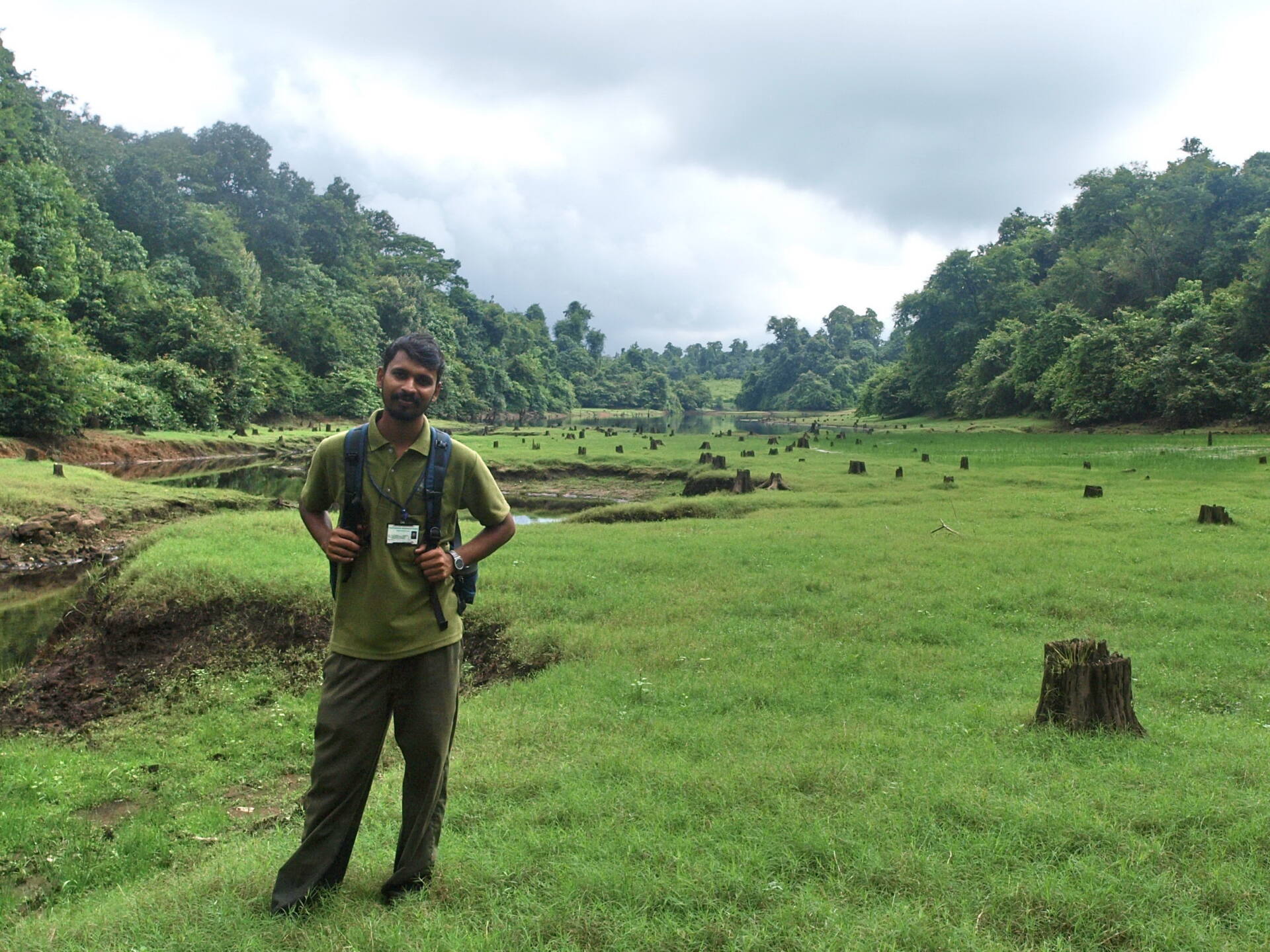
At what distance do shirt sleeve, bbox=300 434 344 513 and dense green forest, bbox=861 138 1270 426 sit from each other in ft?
136

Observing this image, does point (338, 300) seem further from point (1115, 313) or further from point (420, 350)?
point (420, 350)

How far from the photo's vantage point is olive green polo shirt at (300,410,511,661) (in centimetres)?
358

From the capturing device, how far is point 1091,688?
580cm

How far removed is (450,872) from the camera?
4.17m

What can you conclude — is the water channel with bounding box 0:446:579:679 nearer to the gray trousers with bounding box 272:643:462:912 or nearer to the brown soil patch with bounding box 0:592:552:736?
the brown soil patch with bounding box 0:592:552:736

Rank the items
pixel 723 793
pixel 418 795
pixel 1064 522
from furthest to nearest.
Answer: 1. pixel 1064 522
2. pixel 723 793
3. pixel 418 795

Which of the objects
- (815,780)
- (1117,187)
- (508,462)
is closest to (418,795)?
(815,780)

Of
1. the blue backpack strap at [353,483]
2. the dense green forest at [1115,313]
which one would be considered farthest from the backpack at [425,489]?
the dense green forest at [1115,313]

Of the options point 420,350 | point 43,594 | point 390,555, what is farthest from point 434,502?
point 43,594

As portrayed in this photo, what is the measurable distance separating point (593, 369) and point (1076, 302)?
93.4m

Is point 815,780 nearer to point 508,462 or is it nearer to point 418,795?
point 418,795

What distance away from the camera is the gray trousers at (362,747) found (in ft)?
11.8

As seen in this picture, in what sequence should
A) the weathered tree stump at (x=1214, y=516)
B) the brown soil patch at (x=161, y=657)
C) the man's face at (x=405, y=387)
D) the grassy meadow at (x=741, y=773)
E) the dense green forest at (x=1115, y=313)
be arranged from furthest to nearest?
the dense green forest at (x=1115, y=313) < the weathered tree stump at (x=1214, y=516) < the brown soil patch at (x=161, y=657) < the grassy meadow at (x=741, y=773) < the man's face at (x=405, y=387)

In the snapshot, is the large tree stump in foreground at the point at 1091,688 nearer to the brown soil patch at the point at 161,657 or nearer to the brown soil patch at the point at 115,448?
the brown soil patch at the point at 161,657
